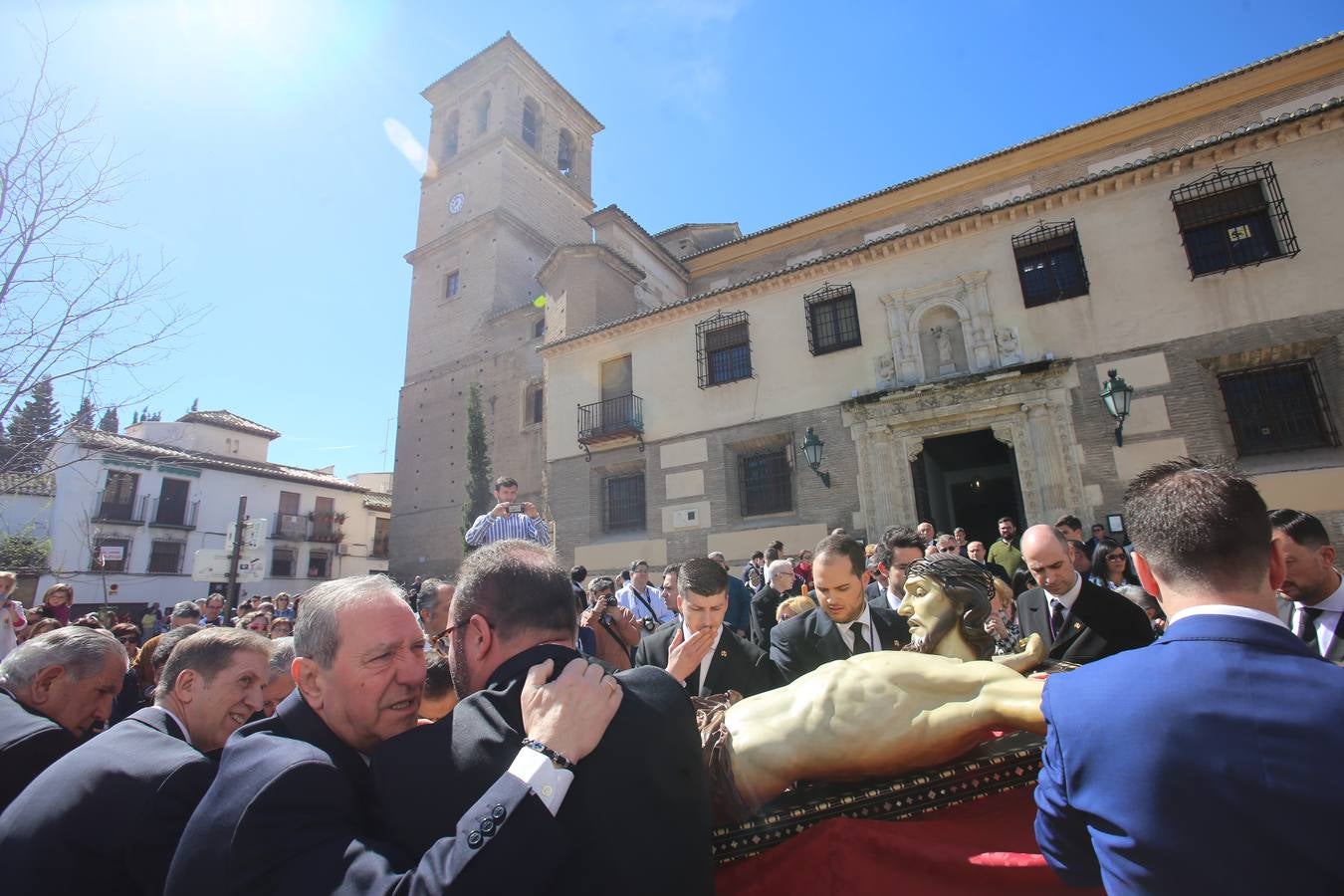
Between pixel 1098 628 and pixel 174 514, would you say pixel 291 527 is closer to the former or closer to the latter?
pixel 174 514

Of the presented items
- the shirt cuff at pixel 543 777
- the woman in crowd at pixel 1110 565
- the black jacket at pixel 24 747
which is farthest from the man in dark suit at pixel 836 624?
the woman in crowd at pixel 1110 565

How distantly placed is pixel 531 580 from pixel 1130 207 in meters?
14.4

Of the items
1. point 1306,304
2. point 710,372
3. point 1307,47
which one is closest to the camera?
point 1306,304

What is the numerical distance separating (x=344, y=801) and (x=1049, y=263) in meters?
14.5

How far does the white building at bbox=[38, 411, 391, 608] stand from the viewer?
24.8 m

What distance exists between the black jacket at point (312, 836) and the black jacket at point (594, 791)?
4 cm

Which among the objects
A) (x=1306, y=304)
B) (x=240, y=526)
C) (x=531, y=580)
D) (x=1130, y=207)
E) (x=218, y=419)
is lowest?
(x=531, y=580)

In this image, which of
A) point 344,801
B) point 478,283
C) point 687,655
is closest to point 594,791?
point 344,801

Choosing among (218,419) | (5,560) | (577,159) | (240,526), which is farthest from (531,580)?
(218,419)

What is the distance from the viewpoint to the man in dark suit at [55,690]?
2439mm

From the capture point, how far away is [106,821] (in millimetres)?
1736

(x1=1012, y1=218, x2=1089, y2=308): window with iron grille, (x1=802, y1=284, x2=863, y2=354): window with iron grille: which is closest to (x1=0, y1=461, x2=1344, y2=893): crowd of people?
(x1=1012, y1=218, x2=1089, y2=308): window with iron grille

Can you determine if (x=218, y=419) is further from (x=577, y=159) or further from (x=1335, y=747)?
(x=1335, y=747)

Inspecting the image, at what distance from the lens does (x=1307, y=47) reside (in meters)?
14.4
